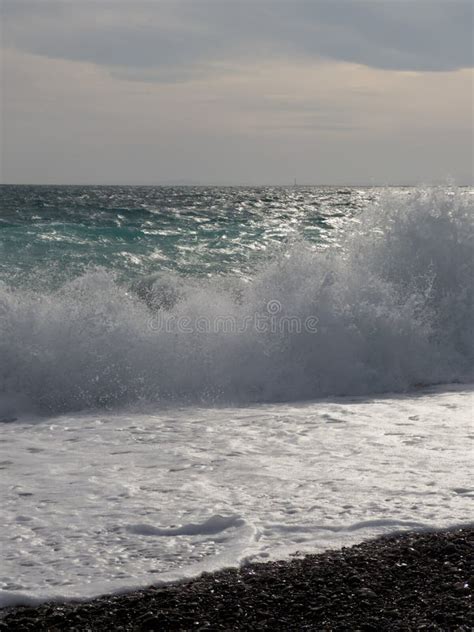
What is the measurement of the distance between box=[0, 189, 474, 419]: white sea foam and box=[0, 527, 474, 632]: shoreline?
3901mm

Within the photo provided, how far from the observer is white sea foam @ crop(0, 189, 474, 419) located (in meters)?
7.59

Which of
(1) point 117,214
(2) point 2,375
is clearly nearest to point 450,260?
(2) point 2,375

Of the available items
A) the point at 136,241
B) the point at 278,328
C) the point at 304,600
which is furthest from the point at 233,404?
the point at 136,241

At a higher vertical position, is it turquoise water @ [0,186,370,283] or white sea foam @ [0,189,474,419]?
turquoise water @ [0,186,370,283]

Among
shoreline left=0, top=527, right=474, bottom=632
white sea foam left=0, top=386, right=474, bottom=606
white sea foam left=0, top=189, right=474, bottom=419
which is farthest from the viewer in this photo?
white sea foam left=0, top=189, right=474, bottom=419

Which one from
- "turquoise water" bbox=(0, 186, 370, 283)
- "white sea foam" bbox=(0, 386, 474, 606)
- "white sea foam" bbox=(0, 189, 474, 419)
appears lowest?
"white sea foam" bbox=(0, 386, 474, 606)

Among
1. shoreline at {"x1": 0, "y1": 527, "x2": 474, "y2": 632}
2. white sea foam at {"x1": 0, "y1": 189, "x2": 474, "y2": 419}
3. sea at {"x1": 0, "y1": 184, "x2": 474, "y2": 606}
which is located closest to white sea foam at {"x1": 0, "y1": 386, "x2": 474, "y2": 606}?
sea at {"x1": 0, "y1": 184, "x2": 474, "y2": 606}

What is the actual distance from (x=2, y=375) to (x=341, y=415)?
328 cm

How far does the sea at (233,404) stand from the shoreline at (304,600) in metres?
0.15

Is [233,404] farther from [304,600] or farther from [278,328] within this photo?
[304,600]

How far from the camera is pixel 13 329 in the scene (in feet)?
26.4

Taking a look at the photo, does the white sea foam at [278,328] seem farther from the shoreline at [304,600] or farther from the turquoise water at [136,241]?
the shoreline at [304,600]

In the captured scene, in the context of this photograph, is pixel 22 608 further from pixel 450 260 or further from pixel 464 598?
pixel 450 260

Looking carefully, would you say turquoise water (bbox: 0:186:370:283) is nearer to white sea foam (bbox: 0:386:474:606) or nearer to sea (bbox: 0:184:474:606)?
sea (bbox: 0:184:474:606)
